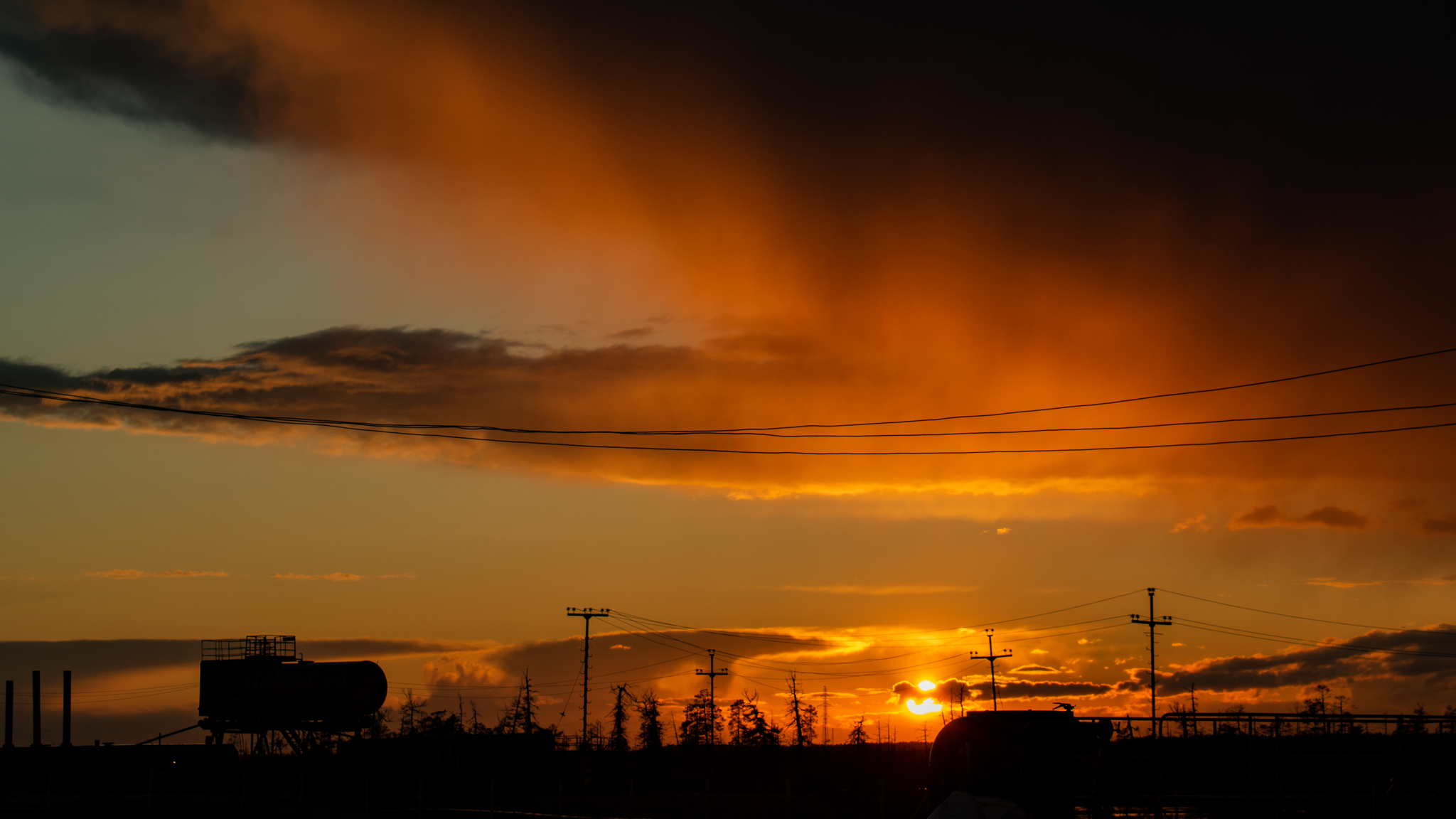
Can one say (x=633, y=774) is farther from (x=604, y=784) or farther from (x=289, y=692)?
A: (x=604, y=784)

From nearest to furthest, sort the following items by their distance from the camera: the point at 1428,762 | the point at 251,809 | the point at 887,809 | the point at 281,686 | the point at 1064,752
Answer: the point at 1064,752, the point at 1428,762, the point at 251,809, the point at 281,686, the point at 887,809

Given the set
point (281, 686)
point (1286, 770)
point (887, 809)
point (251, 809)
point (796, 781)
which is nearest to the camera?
A: point (251, 809)

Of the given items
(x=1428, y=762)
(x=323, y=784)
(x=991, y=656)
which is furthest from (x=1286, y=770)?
(x=991, y=656)

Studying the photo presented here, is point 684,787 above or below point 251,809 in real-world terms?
below

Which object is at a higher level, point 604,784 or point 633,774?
point 633,774

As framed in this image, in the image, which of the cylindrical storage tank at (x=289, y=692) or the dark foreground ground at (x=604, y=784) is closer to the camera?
the dark foreground ground at (x=604, y=784)

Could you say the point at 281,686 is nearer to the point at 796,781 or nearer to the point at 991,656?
the point at 796,781

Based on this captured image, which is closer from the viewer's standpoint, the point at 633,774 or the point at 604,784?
the point at 633,774

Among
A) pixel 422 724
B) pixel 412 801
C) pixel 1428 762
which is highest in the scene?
pixel 1428 762

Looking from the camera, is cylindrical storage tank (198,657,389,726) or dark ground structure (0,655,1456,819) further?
cylindrical storage tank (198,657,389,726)

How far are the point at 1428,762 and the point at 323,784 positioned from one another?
1840 inches

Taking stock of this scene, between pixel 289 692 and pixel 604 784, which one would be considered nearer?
pixel 289 692

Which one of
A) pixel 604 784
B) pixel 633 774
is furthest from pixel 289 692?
pixel 604 784

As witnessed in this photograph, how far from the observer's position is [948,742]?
36.8m
